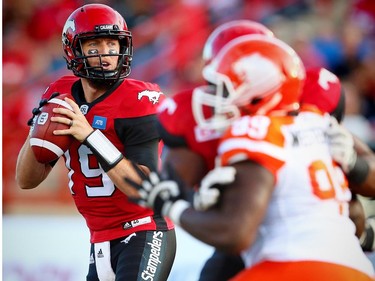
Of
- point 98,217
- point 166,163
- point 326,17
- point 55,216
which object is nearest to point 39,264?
point 55,216

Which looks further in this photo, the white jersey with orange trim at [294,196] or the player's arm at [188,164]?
the player's arm at [188,164]

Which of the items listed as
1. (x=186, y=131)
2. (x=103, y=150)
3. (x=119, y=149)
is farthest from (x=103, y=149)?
(x=186, y=131)

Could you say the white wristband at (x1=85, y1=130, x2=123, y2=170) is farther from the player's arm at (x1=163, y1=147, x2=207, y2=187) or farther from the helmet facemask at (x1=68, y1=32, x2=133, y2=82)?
the player's arm at (x1=163, y1=147, x2=207, y2=187)

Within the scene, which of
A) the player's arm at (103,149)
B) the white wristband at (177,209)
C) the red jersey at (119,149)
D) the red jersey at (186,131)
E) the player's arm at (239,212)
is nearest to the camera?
the player's arm at (239,212)

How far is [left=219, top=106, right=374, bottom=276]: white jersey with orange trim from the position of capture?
1.87 meters

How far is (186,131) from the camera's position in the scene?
6.83 ft

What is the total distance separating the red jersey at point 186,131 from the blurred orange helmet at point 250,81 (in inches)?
1.2

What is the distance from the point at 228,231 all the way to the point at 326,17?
17.5 ft

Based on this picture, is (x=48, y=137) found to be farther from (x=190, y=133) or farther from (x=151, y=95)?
(x=190, y=133)

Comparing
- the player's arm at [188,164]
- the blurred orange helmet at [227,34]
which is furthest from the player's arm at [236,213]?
the blurred orange helmet at [227,34]

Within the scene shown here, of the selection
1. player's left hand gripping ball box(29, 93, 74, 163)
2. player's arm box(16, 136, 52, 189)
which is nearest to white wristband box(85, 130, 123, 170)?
player's left hand gripping ball box(29, 93, 74, 163)

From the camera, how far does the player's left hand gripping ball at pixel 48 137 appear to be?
9.00ft

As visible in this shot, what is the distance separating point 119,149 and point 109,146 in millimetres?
152

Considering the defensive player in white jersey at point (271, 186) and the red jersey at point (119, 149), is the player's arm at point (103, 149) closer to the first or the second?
the red jersey at point (119, 149)
